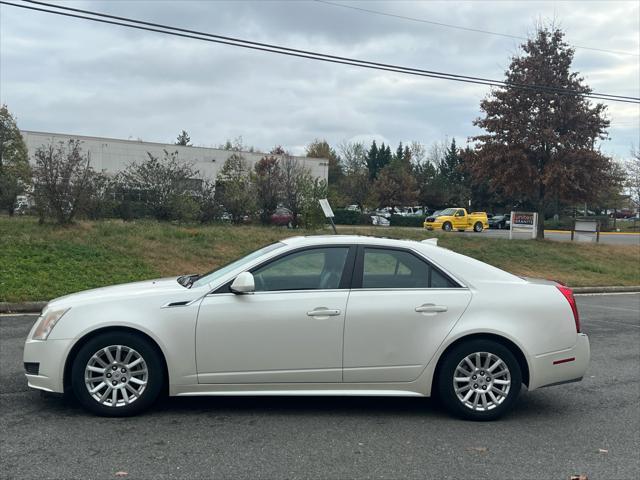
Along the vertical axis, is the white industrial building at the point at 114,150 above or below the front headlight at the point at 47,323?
above

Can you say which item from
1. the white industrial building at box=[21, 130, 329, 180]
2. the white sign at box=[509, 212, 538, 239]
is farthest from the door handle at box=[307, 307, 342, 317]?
the white industrial building at box=[21, 130, 329, 180]

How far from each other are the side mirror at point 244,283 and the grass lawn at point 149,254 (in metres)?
7.47

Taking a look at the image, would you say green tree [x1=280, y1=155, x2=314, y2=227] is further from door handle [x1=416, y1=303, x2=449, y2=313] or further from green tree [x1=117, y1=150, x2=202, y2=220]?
door handle [x1=416, y1=303, x2=449, y2=313]

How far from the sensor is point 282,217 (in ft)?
72.6

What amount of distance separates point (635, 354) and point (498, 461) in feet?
16.1

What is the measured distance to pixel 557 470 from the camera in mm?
4156

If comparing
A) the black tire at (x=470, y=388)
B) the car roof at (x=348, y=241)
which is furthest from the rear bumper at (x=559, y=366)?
the car roof at (x=348, y=241)

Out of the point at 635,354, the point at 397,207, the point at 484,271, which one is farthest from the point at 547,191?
the point at 397,207

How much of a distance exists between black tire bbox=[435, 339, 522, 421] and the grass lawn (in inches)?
334

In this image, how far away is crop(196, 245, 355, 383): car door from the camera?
4.87 meters

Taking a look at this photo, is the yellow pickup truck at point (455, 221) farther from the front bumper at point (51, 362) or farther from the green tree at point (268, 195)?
the front bumper at point (51, 362)

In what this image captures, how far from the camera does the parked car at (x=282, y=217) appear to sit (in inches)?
860

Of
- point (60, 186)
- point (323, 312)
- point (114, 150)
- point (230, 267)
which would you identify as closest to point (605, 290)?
point (323, 312)

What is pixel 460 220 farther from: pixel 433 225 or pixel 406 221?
pixel 406 221
